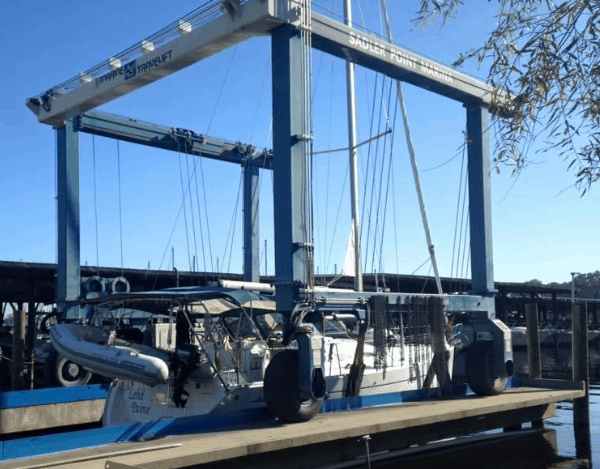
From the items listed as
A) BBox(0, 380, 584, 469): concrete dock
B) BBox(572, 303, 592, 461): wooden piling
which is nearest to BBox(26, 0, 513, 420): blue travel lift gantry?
BBox(0, 380, 584, 469): concrete dock

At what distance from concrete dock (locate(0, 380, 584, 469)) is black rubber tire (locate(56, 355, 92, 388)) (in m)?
9.23

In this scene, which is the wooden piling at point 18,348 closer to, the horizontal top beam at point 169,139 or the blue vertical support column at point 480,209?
the horizontal top beam at point 169,139

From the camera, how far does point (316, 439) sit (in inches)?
435

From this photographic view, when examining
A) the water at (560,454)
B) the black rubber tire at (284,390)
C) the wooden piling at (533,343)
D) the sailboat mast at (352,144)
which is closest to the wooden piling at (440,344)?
the water at (560,454)

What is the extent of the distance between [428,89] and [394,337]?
5.46 metres

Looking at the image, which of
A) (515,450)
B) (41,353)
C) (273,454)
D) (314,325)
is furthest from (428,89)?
(41,353)

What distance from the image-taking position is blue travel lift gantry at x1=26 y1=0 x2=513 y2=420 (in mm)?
13297

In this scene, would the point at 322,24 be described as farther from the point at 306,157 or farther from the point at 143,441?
the point at 143,441

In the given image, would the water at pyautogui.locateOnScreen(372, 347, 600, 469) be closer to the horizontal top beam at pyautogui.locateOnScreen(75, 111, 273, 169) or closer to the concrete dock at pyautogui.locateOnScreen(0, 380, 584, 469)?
the concrete dock at pyautogui.locateOnScreen(0, 380, 584, 469)

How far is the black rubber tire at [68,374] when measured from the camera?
19.7 m

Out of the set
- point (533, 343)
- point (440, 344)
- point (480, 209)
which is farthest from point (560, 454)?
point (480, 209)

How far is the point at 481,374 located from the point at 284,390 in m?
5.73

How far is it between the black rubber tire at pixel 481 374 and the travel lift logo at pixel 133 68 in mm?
8808

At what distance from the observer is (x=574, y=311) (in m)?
19.2
